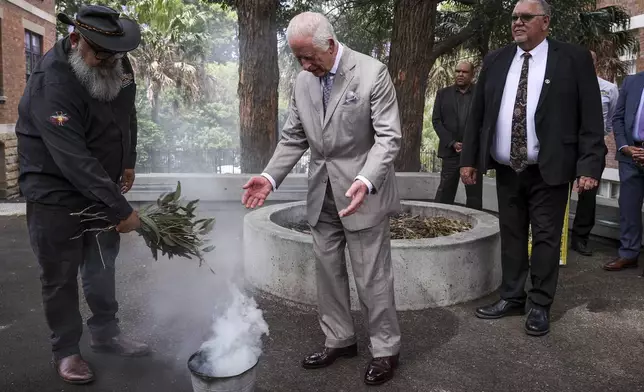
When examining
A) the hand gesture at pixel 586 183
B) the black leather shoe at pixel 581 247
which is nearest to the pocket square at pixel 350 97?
the hand gesture at pixel 586 183

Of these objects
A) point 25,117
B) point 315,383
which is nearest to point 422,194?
point 315,383

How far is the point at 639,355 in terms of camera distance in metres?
3.97

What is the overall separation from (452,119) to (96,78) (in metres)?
5.50

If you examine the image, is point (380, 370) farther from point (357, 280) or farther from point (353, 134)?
point (353, 134)

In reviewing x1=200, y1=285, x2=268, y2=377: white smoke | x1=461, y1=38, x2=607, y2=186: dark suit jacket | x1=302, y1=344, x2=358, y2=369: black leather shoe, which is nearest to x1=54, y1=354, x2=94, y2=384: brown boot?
x1=200, y1=285, x2=268, y2=377: white smoke

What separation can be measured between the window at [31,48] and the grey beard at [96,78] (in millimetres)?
13523

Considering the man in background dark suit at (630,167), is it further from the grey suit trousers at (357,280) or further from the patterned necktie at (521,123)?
the grey suit trousers at (357,280)

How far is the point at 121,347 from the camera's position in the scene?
3867mm

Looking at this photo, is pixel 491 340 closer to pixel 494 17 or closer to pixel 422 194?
pixel 422 194

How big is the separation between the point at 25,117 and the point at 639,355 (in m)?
4.21

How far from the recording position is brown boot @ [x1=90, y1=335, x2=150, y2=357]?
3.86 meters

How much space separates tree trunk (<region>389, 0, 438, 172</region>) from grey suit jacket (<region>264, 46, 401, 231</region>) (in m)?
6.57

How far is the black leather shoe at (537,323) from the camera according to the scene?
4.28 metres

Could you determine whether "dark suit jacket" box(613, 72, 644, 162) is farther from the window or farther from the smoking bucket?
the window
